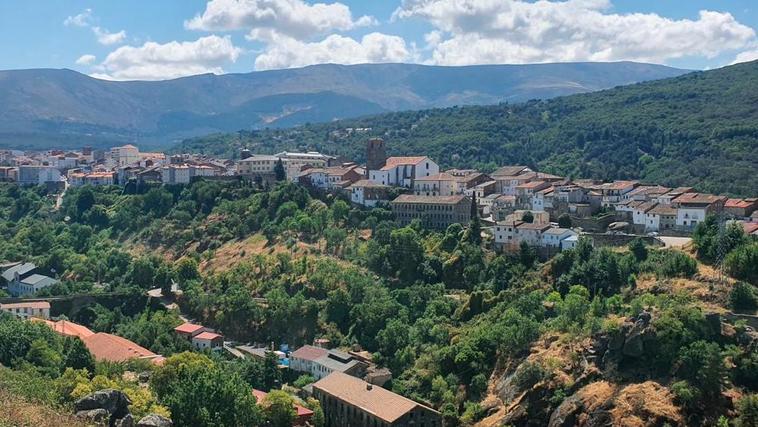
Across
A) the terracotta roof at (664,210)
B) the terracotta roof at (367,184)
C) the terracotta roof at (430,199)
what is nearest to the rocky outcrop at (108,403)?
the terracotta roof at (430,199)

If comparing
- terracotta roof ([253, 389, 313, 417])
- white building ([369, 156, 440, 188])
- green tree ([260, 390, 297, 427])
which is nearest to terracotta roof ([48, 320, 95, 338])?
terracotta roof ([253, 389, 313, 417])

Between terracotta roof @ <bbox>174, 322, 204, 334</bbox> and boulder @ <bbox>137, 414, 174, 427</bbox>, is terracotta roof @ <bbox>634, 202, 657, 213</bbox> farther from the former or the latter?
boulder @ <bbox>137, 414, 174, 427</bbox>

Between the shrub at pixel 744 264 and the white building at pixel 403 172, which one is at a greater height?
the white building at pixel 403 172

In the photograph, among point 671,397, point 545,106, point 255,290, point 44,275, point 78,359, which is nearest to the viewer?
point 671,397

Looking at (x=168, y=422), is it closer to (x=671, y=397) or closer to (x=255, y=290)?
(x=671, y=397)

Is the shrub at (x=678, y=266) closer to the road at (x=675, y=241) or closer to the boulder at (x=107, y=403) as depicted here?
the road at (x=675, y=241)

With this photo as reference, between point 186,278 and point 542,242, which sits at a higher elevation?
point 542,242

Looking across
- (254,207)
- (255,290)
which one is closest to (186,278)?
(255,290)

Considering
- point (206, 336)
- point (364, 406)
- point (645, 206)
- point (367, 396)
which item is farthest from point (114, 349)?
point (645, 206)
